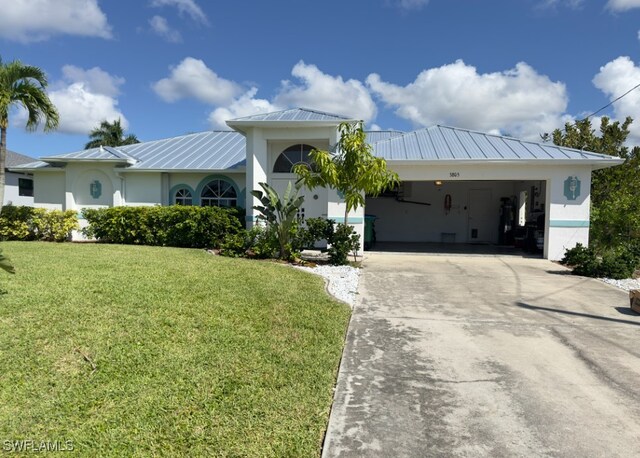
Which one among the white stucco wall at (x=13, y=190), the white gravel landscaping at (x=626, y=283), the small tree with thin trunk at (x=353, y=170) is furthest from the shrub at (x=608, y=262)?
the white stucco wall at (x=13, y=190)

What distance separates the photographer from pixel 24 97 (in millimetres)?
13367

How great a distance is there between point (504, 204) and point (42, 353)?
18.7 meters

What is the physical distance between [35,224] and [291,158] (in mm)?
9700

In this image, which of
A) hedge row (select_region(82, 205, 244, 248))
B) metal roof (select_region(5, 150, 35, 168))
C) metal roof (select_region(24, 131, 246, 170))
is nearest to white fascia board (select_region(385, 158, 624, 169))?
hedge row (select_region(82, 205, 244, 248))

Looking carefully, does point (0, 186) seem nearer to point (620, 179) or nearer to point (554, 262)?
point (554, 262)

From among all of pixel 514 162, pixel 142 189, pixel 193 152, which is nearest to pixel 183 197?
pixel 142 189

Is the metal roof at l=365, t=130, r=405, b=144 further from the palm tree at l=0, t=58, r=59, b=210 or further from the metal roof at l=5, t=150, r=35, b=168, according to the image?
the metal roof at l=5, t=150, r=35, b=168

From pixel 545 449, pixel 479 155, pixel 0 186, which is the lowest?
pixel 545 449

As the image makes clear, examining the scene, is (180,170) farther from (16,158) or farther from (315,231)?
(16,158)

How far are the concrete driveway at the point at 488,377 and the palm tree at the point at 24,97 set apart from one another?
12.9 m

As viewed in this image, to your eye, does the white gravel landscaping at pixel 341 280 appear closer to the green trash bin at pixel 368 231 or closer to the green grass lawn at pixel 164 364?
the green grass lawn at pixel 164 364

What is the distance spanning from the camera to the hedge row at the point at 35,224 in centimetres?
1458

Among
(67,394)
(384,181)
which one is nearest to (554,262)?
(384,181)

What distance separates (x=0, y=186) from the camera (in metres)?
13.4
